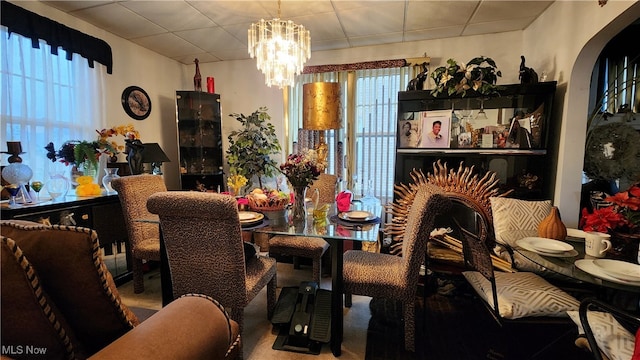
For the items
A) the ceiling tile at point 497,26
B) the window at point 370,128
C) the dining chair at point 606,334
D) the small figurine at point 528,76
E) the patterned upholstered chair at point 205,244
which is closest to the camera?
the dining chair at point 606,334

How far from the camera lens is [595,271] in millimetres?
1231

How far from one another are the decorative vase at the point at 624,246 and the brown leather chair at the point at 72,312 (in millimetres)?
1980

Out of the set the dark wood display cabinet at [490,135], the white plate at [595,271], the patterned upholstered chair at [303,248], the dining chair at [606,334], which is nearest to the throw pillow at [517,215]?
the dark wood display cabinet at [490,135]

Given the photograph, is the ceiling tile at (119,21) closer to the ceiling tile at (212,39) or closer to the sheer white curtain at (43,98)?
the ceiling tile at (212,39)

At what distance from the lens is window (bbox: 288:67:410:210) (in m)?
3.36

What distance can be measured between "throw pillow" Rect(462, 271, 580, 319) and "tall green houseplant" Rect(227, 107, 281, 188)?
263cm

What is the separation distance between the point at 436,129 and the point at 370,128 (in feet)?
2.87

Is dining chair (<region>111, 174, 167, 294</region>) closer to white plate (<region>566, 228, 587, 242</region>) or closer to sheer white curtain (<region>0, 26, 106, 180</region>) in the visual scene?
sheer white curtain (<region>0, 26, 106, 180</region>)

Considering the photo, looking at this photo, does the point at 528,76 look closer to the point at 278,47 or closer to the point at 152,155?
the point at 278,47

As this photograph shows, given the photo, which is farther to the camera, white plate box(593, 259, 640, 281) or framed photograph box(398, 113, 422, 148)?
framed photograph box(398, 113, 422, 148)

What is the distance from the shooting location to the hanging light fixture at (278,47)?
198 cm

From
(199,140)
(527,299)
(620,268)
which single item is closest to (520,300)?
(527,299)

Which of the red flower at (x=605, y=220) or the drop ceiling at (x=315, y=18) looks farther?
the drop ceiling at (x=315, y=18)

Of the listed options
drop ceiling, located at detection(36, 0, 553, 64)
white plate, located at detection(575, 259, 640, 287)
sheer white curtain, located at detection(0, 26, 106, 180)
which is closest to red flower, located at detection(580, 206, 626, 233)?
white plate, located at detection(575, 259, 640, 287)
